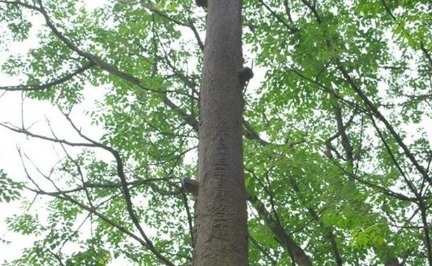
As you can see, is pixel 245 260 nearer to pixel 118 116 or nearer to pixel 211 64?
pixel 211 64

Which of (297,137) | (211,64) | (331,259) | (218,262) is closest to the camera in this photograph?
(218,262)

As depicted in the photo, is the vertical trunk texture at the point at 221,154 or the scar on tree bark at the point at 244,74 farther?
the scar on tree bark at the point at 244,74

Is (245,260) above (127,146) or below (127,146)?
below

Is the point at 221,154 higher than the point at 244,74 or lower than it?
lower

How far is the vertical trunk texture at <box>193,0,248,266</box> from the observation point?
204cm

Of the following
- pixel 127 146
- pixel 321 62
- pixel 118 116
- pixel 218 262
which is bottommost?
pixel 218 262

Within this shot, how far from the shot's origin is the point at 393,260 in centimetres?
699

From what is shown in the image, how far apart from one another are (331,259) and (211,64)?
4875mm

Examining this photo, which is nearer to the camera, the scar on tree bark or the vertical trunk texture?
the vertical trunk texture

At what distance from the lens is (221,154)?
238 centimetres

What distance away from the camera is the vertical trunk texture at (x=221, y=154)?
80.4 inches

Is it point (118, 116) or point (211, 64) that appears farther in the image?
point (118, 116)

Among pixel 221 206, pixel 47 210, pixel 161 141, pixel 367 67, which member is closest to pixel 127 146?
pixel 161 141

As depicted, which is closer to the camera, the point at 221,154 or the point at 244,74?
the point at 221,154
